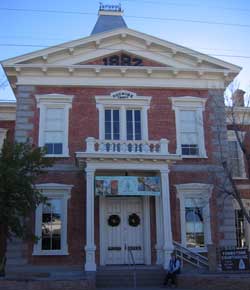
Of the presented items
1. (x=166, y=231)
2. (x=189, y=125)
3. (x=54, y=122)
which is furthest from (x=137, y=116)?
(x=166, y=231)

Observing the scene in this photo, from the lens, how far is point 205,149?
20.6m

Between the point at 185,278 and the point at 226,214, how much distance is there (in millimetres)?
4924

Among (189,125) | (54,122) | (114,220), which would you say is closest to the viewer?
(114,220)

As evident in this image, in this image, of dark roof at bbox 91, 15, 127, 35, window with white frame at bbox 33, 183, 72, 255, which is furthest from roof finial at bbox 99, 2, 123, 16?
window with white frame at bbox 33, 183, 72, 255

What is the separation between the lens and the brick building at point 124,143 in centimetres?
1841

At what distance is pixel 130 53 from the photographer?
21609 millimetres

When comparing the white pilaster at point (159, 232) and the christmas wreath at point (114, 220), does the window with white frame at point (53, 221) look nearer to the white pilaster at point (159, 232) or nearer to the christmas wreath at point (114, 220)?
the christmas wreath at point (114, 220)

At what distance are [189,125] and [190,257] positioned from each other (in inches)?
243

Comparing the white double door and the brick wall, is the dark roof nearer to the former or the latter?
the brick wall

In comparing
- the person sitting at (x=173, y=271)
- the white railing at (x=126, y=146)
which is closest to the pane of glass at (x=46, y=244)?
the white railing at (x=126, y=146)

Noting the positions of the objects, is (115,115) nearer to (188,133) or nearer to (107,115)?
(107,115)

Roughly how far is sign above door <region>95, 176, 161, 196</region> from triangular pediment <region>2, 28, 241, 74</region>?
6.21 meters

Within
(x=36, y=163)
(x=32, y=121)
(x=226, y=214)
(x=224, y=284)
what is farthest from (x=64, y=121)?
(x=224, y=284)

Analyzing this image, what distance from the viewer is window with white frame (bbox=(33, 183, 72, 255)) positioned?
18609 millimetres
